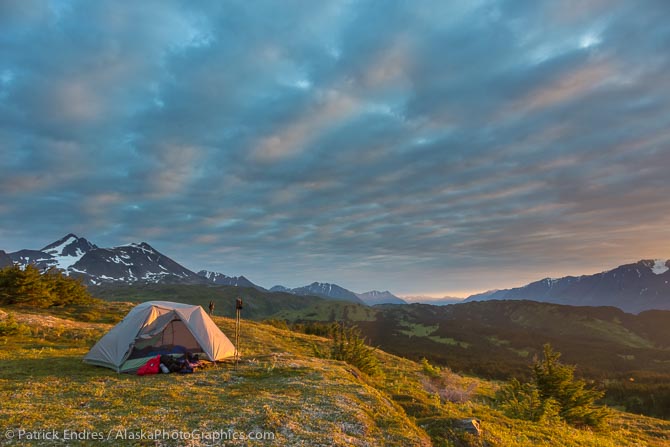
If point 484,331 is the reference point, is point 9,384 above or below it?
above

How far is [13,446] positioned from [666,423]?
104ft

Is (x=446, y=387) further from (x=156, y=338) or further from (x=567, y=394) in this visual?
(x=156, y=338)

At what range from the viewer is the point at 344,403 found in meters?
11.5

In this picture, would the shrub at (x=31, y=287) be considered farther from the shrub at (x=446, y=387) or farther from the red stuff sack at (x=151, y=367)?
the shrub at (x=446, y=387)

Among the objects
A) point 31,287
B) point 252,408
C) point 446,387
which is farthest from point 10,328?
point 446,387

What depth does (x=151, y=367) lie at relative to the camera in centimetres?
1554

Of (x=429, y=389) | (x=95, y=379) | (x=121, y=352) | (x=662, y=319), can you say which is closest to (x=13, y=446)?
(x=95, y=379)

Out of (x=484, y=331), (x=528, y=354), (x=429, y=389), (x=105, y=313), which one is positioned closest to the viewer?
(x=429, y=389)

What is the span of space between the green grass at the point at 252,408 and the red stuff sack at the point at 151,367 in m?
0.44

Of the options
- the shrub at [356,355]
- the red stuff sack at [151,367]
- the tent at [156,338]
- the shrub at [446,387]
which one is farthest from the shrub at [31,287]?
the shrub at [446,387]

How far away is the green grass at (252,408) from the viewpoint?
8953mm

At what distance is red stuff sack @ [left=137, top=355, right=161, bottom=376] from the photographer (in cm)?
1537

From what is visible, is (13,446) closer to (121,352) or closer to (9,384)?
(9,384)

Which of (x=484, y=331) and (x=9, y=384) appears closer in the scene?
(x=9, y=384)
